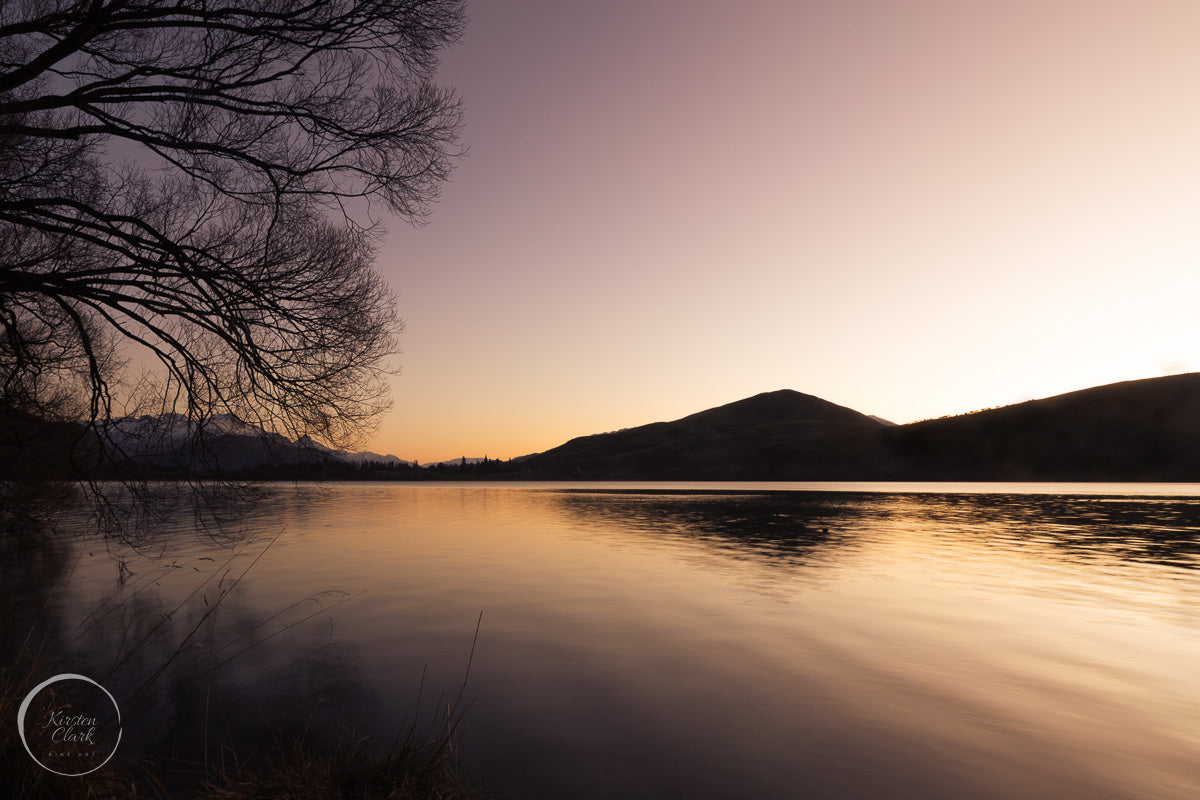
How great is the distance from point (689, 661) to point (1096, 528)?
106ft

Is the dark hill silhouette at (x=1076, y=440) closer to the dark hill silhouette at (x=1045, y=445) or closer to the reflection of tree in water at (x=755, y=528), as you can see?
the dark hill silhouette at (x=1045, y=445)

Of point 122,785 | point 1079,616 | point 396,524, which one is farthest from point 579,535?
point 122,785

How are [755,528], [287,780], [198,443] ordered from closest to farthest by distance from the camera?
[287,780], [198,443], [755,528]

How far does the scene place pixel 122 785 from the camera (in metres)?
4.46

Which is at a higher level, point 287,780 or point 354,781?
point 287,780

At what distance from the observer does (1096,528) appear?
106ft

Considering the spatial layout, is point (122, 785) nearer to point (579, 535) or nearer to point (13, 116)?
point (13, 116)

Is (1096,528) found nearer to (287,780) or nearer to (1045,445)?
(287,780)

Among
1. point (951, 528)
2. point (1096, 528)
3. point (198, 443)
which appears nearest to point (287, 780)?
point (198, 443)

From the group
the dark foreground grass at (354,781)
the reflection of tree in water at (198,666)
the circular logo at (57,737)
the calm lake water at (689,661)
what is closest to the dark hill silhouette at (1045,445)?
the calm lake water at (689,661)

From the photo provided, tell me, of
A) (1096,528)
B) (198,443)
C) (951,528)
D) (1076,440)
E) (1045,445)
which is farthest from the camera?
(1045,445)

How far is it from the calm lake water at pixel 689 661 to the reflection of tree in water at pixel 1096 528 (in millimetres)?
589

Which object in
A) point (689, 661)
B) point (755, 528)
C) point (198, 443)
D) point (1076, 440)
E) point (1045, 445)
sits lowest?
point (689, 661)

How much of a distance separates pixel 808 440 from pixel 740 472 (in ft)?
82.4
